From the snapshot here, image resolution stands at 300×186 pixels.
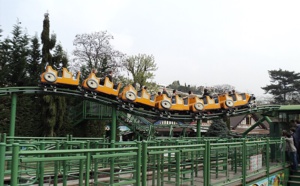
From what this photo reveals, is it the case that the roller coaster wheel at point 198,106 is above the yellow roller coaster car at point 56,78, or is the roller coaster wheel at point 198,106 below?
below

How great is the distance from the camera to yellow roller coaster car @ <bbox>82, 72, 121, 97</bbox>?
1677cm

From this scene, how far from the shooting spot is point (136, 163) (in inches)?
213

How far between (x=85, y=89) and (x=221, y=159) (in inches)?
406

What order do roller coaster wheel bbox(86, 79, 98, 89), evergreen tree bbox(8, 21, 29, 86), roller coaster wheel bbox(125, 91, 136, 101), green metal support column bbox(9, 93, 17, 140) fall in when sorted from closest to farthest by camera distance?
green metal support column bbox(9, 93, 17, 140) < roller coaster wheel bbox(86, 79, 98, 89) < roller coaster wheel bbox(125, 91, 136, 101) < evergreen tree bbox(8, 21, 29, 86)

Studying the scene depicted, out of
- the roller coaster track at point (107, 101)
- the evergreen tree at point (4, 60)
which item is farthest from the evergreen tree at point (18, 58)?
the roller coaster track at point (107, 101)

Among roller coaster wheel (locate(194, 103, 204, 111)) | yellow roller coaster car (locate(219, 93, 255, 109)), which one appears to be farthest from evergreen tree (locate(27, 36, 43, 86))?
yellow roller coaster car (locate(219, 93, 255, 109))

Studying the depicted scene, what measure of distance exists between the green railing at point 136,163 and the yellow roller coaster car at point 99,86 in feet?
24.8

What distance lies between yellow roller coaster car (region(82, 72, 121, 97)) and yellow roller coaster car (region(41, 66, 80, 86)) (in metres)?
0.63

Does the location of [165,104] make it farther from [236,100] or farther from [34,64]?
[34,64]

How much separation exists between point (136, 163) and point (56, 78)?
38.5ft

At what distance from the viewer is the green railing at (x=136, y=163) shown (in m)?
4.29

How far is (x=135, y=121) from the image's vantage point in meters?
25.2

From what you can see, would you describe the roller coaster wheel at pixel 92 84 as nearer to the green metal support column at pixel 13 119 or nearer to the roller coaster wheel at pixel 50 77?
the roller coaster wheel at pixel 50 77

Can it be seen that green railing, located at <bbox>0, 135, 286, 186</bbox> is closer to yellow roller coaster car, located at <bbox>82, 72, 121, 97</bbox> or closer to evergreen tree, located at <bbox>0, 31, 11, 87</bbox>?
yellow roller coaster car, located at <bbox>82, 72, 121, 97</bbox>
